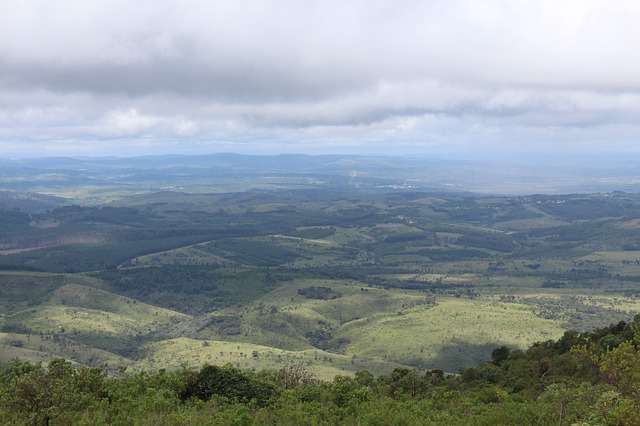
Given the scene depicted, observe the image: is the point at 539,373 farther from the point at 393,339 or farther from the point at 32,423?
the point at 393,339

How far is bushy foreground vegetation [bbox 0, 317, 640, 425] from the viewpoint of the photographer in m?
37.7

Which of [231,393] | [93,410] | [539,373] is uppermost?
[93,410]

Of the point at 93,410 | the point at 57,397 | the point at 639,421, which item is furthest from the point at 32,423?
the point at 639,421

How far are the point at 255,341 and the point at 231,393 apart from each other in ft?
477

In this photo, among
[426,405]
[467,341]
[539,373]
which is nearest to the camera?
[426,405]

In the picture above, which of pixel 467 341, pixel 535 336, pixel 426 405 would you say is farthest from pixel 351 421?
pixel 535 336

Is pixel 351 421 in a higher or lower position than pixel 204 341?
higher

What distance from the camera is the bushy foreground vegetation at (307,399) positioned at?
124ft

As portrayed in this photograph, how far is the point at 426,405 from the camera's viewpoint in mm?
49688

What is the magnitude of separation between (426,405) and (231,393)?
19.4m

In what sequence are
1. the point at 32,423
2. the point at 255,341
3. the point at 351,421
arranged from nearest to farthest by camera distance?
the point at 32,423 → the point at 351,421 → the point at 255,341

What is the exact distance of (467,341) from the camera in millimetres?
177500

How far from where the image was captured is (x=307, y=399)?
174ft

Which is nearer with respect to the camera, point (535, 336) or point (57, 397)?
point (57, 397)
